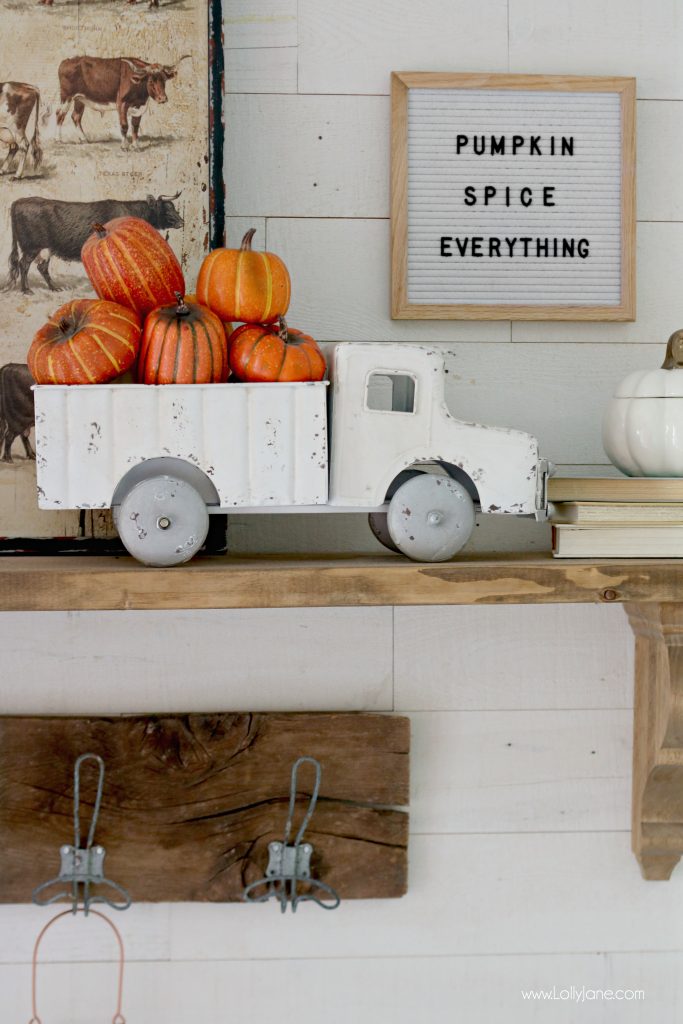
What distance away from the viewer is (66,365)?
776 mm

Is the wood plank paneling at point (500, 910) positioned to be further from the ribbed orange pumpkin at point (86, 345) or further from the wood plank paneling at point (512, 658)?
the ribbed orange pumpkin at point (86, 345)

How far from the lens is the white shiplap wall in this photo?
1.00m

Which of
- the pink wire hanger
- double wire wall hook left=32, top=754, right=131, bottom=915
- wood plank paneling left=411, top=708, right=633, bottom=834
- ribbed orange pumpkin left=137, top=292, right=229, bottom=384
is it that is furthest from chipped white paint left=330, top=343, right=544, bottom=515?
the pink wire hanger

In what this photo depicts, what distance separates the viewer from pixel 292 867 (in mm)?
991

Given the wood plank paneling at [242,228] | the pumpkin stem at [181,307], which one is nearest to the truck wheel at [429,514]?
the pumpkin stem at [181,307]

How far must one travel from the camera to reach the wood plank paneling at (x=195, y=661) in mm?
A: 1004

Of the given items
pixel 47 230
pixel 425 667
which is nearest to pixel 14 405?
pixel 47 230

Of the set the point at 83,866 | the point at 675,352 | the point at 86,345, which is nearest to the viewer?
the point at 86,345

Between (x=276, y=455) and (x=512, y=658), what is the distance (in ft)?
1.28

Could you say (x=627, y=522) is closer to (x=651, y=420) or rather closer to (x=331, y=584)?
(x=651, y=420)

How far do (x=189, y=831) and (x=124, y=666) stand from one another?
180 mm

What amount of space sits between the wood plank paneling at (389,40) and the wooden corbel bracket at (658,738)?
1.92ft

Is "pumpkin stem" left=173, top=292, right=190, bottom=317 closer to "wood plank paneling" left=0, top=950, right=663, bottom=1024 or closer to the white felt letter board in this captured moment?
the white felt letter board

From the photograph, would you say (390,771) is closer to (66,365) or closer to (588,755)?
(588,755)
